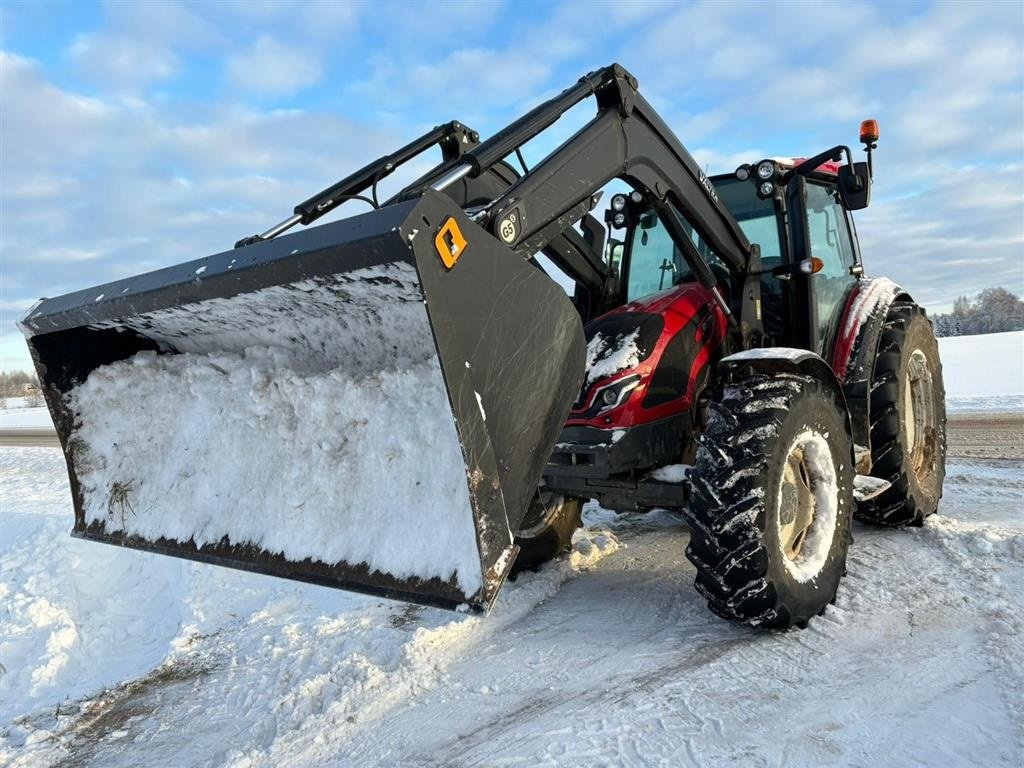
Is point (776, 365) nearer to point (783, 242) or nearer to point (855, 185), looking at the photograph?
point (783, 242)

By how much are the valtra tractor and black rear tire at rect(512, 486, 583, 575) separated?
0.02 meters

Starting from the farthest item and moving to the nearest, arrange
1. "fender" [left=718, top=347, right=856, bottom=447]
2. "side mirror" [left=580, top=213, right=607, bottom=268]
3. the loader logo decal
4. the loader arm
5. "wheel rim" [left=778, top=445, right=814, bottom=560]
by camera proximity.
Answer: "side mirror" [left=580, top=213, right=607, bottom=268]
"wheel rim" [left=778, top=445, right=814, bottom=560]
"fender" [left=718, top=347, right=856, bottom=447]
the loader arm
the loader logo decal

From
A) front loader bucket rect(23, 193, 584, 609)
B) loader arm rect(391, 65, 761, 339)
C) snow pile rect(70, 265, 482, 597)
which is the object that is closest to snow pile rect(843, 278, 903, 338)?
loader arm rect(391, 65, 761, 339)

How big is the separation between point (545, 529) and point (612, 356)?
1.30 meters

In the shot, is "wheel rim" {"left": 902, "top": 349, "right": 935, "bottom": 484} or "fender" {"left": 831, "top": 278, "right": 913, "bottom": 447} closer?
"fender" {"left": 831, "top": 278, "right": 913, "bottom": 447}

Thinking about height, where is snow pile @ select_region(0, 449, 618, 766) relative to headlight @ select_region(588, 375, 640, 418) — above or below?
below

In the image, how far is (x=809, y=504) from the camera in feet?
11.5

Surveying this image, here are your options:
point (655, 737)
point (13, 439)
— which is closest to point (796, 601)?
point (655, 737)

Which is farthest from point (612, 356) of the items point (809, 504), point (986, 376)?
point (986, 376)

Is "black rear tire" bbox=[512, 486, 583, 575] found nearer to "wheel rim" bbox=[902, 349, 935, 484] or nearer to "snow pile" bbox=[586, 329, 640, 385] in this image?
"snow pile" bbox=[586, 329, 640, 385]

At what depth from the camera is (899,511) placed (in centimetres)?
445

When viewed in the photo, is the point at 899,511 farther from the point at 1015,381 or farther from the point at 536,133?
the point at 1015,381

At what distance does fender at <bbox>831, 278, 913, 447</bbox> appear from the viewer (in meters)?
4.27

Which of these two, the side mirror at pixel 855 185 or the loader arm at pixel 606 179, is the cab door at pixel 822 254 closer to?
the side mirror at pixel 855 185
